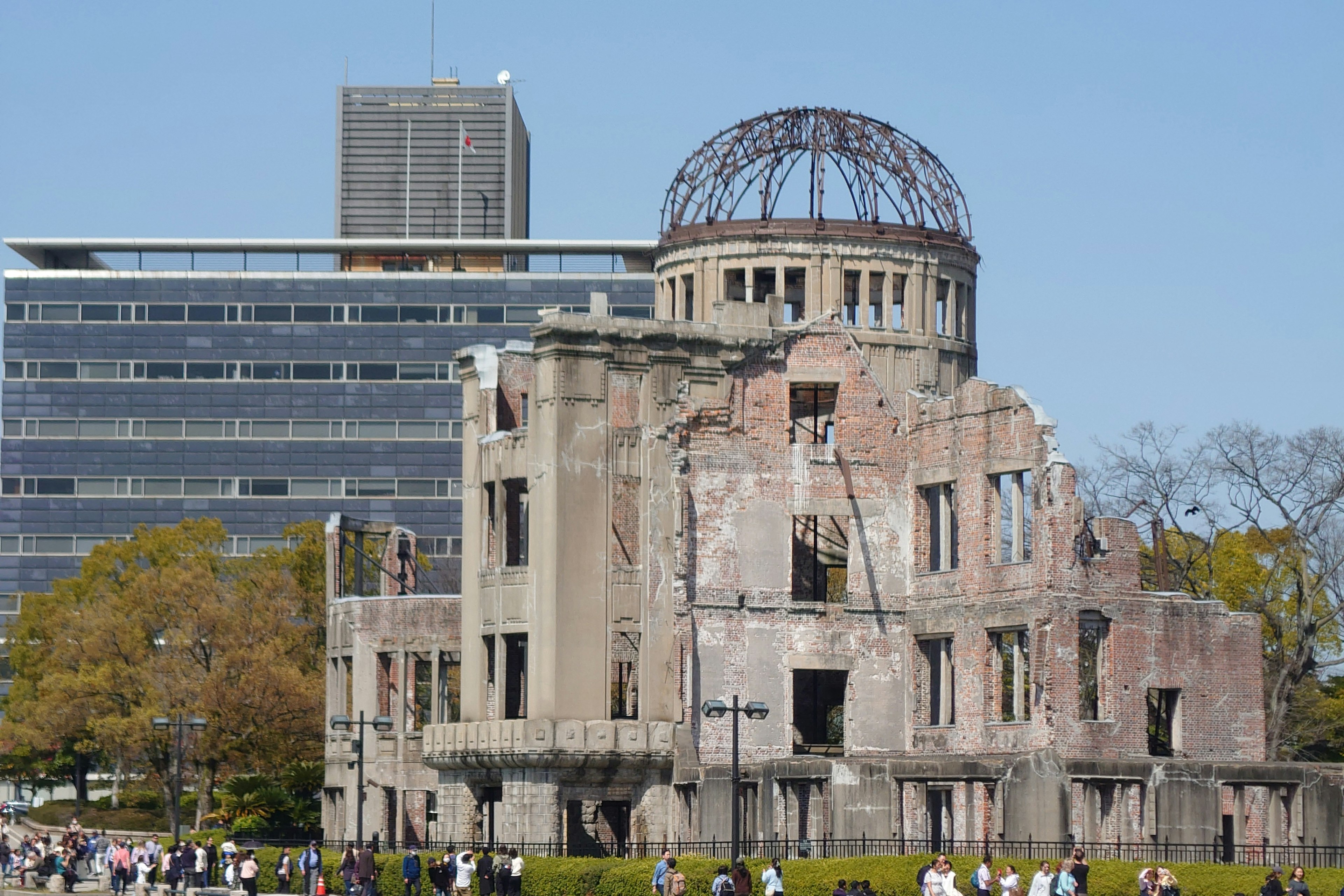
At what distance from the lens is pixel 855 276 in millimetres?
67938

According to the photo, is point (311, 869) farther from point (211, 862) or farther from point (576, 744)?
point (576, 744)

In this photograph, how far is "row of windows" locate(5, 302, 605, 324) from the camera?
464 feet

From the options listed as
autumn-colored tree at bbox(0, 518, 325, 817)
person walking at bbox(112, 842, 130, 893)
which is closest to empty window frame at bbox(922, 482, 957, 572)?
person walking at bbox(112, 842, 130, 893)

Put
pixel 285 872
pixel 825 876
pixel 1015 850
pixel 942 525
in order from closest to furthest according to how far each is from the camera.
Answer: pixel 825 876 → pixel 1015 850 → pixel 285 872 → pixel 942 525

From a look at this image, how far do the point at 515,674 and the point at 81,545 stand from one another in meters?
86.0

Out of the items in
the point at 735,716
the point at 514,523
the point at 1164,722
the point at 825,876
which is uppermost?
the point at 514,523

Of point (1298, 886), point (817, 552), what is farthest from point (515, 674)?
point (1298, 886)

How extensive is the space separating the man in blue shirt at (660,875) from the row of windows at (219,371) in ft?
313

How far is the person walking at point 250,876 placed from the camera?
53094mm

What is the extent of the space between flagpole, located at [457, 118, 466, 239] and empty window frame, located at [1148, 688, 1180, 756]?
384 ft

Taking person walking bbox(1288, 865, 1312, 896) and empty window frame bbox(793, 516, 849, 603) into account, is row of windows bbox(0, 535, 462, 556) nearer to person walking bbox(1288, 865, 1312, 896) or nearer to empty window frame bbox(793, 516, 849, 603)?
empty window frame bbox(793, 516, 849, 603)

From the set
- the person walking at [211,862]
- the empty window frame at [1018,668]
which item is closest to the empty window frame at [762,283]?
the empty window frame at [1018,668]

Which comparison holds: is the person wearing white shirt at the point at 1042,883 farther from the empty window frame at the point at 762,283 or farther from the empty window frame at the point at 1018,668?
the empty window frame at the point at 762,283

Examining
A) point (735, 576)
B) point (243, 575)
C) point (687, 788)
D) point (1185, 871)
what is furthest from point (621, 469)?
point (243, 575)
